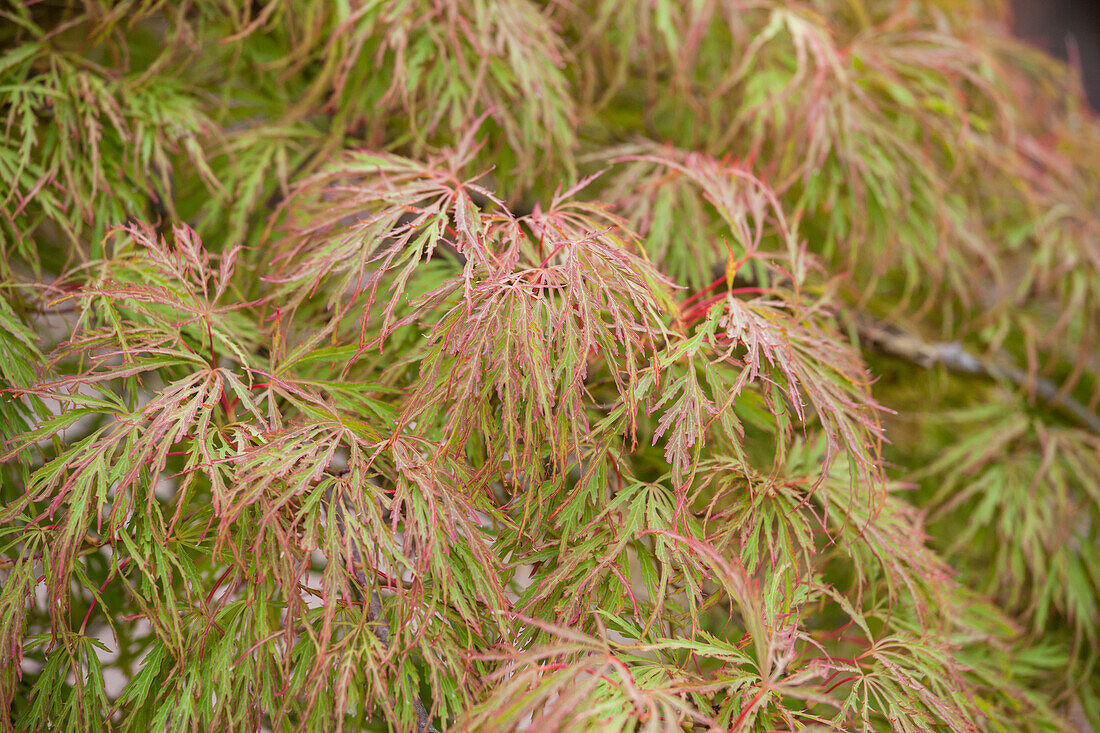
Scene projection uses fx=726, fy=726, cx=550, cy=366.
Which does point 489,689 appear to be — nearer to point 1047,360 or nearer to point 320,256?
point 320,256

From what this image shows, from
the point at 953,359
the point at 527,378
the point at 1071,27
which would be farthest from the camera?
the point at 1071,27

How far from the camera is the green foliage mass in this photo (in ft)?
2.16

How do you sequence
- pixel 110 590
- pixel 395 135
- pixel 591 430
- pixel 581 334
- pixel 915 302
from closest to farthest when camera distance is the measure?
pixel 581 334, pixel 591 430, pixel 110 590, pixel 395 135, pixel 915 302

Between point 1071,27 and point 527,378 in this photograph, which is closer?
point 527,378

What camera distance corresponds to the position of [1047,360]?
1.54m

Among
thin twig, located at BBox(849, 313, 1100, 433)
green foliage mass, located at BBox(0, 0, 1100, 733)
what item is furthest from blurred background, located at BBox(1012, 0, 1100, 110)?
thin twig, located at BBox(849, 313, 1100, 433)

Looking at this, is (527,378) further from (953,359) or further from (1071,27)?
(1071,27)

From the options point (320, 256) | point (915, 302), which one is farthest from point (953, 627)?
point (320, 256)

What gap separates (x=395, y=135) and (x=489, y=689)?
0.88m

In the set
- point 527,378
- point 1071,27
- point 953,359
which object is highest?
point 527,378

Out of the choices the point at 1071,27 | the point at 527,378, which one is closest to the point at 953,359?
the point at 527,378

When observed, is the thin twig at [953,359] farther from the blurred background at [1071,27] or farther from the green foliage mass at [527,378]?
the blurred background at [1071,27]

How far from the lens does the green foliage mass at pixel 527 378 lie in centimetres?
66

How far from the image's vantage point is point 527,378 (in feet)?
2.10
